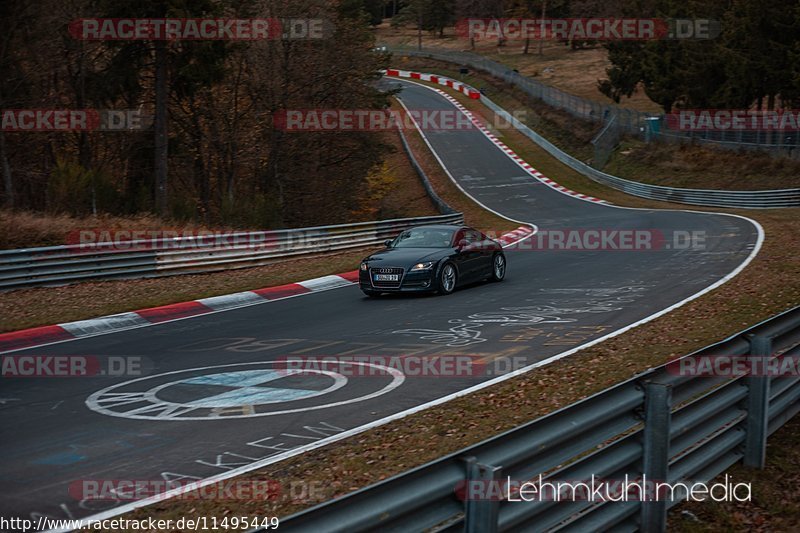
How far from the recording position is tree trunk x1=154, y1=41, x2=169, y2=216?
2888cm

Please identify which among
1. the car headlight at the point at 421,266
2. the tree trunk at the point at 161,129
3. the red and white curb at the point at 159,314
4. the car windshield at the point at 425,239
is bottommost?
the red and white curb at the point at 159,314

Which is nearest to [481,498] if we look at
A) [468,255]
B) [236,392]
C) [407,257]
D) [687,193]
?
[236,392]

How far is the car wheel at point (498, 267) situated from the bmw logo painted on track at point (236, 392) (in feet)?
29.9

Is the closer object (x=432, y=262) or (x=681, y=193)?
(x=432, y=262)

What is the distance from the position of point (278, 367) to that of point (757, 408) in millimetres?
6482

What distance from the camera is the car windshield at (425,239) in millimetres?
19531

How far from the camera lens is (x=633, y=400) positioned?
5633 millimetres

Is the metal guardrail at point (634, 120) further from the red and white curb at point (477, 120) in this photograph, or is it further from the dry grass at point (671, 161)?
the red and white curb at point (477, 120)

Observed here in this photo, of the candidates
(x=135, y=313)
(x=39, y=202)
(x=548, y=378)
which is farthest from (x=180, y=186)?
(x=548, y=378)

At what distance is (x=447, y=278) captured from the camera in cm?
1884

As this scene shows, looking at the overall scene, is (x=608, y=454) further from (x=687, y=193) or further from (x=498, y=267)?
(x=687, y=193)

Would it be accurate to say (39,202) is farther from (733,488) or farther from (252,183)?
(733,488)

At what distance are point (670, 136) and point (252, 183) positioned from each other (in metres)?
28.0

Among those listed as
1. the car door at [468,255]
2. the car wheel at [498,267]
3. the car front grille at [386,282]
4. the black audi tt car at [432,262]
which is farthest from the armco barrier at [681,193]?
the car front grille at [386,282]
